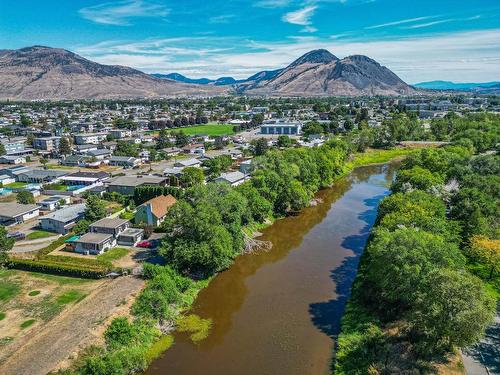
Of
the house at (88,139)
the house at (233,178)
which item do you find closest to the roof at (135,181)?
the house at (233,178)

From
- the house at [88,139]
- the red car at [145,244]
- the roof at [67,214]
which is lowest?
the red car at [145,244]

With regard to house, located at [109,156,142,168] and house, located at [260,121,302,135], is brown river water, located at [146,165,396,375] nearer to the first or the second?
house, located at [109,156,142,168]

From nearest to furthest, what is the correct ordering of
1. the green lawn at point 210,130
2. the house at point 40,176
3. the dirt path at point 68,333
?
the dirt path at point 68,333, the house at point 40,176, the green lawn at point 210,130

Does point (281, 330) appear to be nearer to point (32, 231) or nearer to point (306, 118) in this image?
point (32, 231)

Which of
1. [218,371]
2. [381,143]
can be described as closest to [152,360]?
[218,371]

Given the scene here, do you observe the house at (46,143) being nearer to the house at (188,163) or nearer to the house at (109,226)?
the house at (188,163)

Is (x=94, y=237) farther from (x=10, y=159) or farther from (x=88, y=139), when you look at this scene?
(x=88, y=139)
